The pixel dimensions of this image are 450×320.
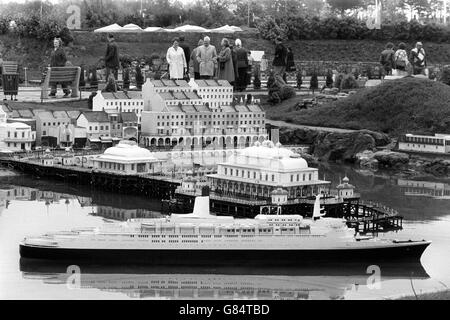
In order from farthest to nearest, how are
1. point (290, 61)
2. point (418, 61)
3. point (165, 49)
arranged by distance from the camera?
point (165, 49) < point (290, 61) < point (418, 61)

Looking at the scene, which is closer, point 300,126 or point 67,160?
point 67,160

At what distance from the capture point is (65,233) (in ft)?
98.5

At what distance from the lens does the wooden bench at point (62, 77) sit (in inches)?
2114

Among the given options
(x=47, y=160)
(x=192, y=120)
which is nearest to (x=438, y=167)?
(x=192, y=120)

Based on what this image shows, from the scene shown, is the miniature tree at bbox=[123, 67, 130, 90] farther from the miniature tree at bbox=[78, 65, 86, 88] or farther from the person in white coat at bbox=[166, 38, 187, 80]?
the person in white coat at bbox=[166, 38, 187, 80]

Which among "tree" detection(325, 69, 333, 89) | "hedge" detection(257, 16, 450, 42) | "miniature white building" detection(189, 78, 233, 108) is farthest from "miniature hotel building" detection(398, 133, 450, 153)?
"hedge" detection(257, 16, 450, 42)

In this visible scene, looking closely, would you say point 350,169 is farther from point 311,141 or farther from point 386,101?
point 386,101

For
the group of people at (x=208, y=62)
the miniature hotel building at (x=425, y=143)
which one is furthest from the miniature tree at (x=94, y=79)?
the miniature hotel building at (x=425, y=143)

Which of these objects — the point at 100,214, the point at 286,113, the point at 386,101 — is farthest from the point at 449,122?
the point at 100,214

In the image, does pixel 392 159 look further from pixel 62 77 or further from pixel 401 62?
pixel 62 77

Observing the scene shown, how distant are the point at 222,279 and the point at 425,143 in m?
22.8

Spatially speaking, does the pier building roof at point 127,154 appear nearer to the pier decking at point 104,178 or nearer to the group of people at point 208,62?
the pier decking at point 104,178

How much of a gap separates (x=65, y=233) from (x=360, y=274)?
20.2ft

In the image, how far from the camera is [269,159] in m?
37.2
